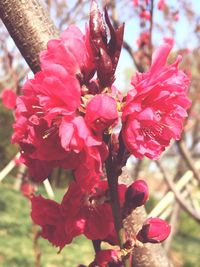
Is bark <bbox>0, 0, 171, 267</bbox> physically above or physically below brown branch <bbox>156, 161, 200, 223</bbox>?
above

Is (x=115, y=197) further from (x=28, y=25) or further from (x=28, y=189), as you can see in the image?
(x=28, y=189)

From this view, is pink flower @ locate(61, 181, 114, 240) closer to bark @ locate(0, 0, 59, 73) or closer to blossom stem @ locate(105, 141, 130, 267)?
blossom stem @ locate(105, 141, 130, 267)

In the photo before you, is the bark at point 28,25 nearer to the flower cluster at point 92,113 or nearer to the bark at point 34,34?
the bark at point 34,34

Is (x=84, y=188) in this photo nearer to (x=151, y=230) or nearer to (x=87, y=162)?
(x=87, y=162)

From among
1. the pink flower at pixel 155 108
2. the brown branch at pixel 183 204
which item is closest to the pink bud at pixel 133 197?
the pink flower at pixel 155 108

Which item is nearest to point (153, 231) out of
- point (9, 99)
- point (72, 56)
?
point (72, 56)

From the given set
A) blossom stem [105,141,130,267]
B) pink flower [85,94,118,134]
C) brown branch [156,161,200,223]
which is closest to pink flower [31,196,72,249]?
blossom stem [105,141,130,267]

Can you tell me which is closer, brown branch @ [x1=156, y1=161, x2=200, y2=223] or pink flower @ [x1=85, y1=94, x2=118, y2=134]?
pink flower @ [x1=85, y1=94, x2=118, y2=134]
